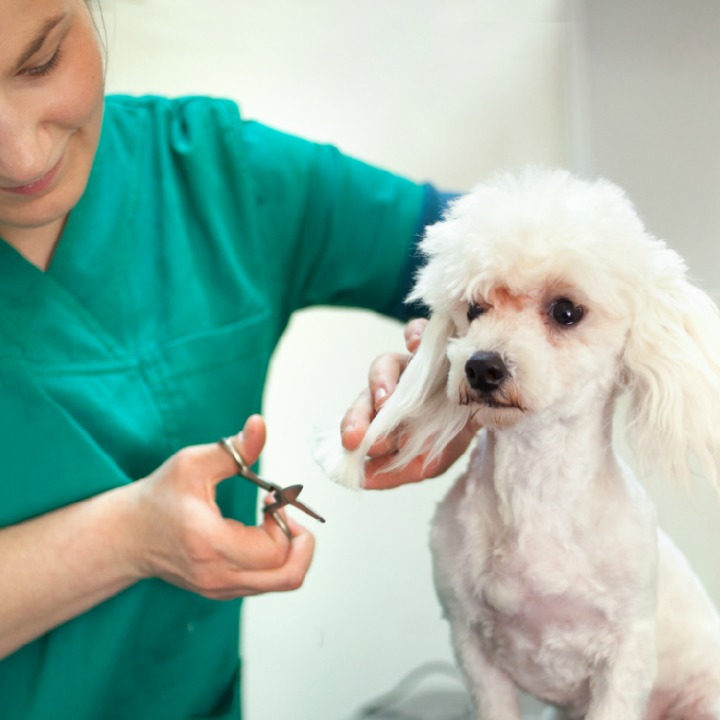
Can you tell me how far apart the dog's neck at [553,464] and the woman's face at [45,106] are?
14.3 inches

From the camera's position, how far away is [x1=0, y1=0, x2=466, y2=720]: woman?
1.84ft

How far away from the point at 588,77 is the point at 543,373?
19.7 inches

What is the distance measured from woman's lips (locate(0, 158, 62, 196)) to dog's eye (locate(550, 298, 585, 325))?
36cm

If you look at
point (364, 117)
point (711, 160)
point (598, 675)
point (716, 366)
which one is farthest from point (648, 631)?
point (364, 117)

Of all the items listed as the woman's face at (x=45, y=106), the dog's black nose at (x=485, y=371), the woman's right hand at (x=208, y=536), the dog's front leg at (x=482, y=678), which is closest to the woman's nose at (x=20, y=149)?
the woman's face at (x=45, y=106)

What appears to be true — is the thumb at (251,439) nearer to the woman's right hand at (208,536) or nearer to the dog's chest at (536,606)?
the woman's right hand at (208,536)

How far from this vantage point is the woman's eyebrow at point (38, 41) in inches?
20.5

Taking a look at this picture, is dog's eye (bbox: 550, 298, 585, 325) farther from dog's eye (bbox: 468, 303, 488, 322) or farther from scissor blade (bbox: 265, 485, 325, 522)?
scissor blade (bbox: 265, 485, 325, 522)

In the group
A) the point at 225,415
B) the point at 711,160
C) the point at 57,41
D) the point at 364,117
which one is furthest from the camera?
the point at 364,117

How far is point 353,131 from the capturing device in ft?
3.75

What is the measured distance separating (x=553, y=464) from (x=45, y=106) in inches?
16.7

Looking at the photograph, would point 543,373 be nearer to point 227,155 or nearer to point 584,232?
point 584,232

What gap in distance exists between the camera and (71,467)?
609 millimetres

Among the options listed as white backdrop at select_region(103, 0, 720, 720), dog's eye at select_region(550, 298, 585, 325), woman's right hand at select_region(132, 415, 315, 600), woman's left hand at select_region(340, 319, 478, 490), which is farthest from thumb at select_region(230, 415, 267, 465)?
white backdrop at select_region(103, 0, 720, 720)
